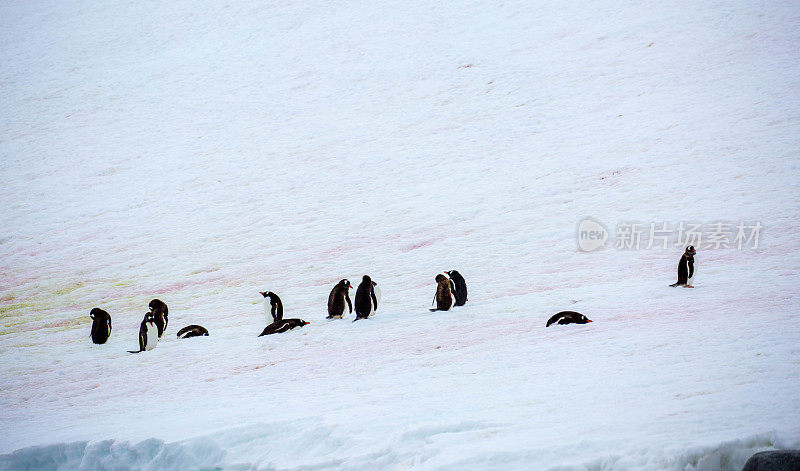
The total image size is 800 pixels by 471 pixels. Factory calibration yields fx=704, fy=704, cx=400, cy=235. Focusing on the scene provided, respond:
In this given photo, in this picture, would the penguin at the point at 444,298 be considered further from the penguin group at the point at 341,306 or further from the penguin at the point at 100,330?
the penguin at the point at 100,330

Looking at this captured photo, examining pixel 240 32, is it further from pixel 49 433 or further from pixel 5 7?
pixel 49 433

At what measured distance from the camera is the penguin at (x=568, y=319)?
325 inches

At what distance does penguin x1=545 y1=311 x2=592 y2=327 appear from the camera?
8258 mm

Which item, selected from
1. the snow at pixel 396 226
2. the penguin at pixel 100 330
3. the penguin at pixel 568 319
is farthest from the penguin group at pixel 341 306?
the penguin at pixel 568 319

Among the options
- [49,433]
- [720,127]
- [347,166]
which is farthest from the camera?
[347,166]

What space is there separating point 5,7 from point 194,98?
62.7 feet

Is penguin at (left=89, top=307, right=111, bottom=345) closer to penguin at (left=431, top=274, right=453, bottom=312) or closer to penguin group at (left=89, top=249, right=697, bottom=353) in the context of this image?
penguin group at (left=89, top=249, right=697, bottom=353)

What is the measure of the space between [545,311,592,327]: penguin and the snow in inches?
6.7

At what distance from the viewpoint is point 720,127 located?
60.8 ft

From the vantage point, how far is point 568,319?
8273 millimetres

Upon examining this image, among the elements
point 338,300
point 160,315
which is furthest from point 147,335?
point 338,300

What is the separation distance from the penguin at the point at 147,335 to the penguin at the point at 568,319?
5090 millimetres

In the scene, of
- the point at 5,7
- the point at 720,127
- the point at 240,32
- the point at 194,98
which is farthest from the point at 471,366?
the point at 5,7

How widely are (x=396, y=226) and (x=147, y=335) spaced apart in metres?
7.86
